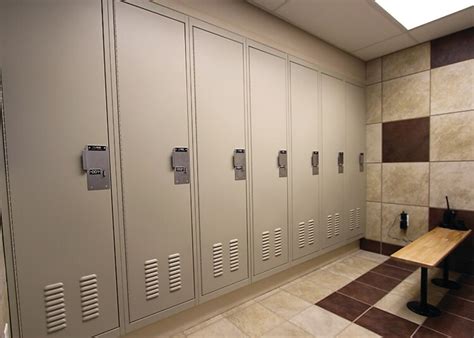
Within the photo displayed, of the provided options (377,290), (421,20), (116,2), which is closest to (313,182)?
(377,290)

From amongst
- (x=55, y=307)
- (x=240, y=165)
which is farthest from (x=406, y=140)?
(x=55, y=307)

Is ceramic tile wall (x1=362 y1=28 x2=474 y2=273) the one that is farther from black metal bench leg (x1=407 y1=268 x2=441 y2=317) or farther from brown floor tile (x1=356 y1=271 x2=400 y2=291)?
black metal bench leg (x1=407 y1=268 x2=441 y2=317)

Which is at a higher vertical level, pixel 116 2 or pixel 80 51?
pixel 116 2

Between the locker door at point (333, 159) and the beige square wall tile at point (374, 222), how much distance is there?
684 millimetres

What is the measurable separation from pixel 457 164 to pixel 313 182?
1764 mm

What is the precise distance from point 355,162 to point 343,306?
6.63 feet

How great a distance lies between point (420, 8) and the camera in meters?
2.46

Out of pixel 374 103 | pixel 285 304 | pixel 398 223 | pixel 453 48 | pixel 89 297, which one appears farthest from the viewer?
pixel 374 103

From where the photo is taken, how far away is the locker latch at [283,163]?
2.62 m

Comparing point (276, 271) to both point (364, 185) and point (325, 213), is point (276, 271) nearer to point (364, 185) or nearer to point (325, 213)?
point (325, 213)

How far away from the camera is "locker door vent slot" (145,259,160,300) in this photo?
1.80 metres

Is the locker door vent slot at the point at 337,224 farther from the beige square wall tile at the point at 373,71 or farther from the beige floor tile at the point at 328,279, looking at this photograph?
the beige square wall tile at the point at 373,71

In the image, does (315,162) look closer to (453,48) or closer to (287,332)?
(287,332)

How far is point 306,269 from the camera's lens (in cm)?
306
